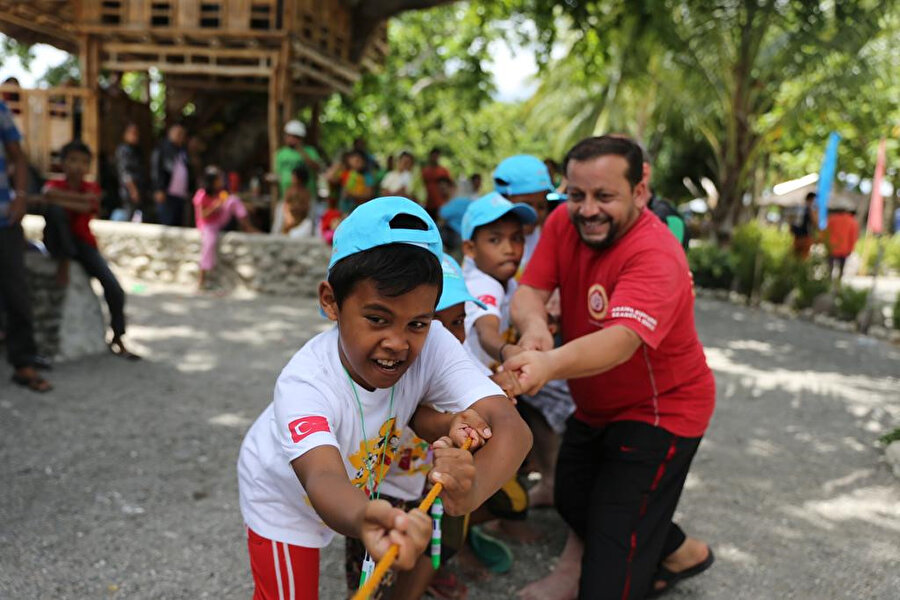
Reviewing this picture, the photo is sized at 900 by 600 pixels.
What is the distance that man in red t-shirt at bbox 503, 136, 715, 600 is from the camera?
2465mm

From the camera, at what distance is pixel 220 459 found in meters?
4.04

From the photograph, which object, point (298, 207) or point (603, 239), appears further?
point (298, 207)

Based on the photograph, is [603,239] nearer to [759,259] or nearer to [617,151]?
[617,151]

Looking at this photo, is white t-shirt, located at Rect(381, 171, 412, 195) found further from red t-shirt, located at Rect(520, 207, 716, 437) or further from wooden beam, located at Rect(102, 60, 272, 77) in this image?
red t-shirt, located at Rect(520, 207, 716, 437)

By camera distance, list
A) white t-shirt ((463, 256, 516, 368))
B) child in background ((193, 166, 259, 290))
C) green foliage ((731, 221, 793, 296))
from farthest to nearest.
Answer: green foliage ((731, 221, 793, 296))
child in background ((193, 166, 259, 290))
white t-shirt ((463, 256, 516, 368))

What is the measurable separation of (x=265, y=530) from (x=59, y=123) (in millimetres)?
10312

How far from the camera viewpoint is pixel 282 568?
1.91 m

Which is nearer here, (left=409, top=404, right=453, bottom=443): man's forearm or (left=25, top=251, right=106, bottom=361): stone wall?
(left=409, top=404, right=453, bottom=443): man's forearm

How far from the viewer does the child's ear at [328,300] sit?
71.6 inches

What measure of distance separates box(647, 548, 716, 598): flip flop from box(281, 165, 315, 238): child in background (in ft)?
24.6

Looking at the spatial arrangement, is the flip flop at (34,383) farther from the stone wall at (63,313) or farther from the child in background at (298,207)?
the child in background at (298,207)

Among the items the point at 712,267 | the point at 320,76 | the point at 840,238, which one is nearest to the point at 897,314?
the point at 712,267

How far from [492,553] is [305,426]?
5.76 feet

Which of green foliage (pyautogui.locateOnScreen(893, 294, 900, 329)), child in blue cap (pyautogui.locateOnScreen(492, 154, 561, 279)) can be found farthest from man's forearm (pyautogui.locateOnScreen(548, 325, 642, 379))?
green foliage (pyautogui.locateOnScreen(893, 294, 900, 329))
